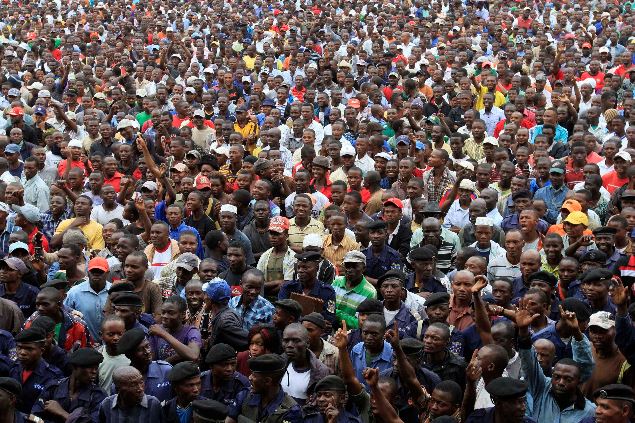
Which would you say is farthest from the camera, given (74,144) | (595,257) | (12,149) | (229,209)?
(74,144)

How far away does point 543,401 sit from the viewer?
6.91m

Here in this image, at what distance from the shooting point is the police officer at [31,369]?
7.10 meters

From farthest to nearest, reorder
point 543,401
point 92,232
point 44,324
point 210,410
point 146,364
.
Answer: point 92,232
point 44,324
point 146,364
point 543,401
point 210,410

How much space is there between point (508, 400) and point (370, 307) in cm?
180

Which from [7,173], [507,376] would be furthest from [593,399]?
[7,173]

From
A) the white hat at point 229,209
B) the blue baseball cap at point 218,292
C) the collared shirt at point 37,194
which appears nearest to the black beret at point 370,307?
the blue baseball cap at point 218,292

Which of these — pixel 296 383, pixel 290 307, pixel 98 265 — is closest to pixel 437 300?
pixel 290 307

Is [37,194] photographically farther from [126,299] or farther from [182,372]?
[182,372]

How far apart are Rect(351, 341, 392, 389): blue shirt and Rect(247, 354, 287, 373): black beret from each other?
0.76 meters

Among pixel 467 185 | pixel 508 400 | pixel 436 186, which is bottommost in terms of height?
pixel 436 186

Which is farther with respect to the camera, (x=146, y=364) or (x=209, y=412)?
(x=146, y=364)

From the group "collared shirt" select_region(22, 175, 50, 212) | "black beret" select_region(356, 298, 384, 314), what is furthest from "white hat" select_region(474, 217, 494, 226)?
"collared shirt" select_region(22, 175, 50, 212)

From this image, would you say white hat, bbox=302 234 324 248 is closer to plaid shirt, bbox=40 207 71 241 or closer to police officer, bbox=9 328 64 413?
police officer, bbox=9 328 64 413

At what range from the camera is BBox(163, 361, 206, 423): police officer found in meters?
6.63
